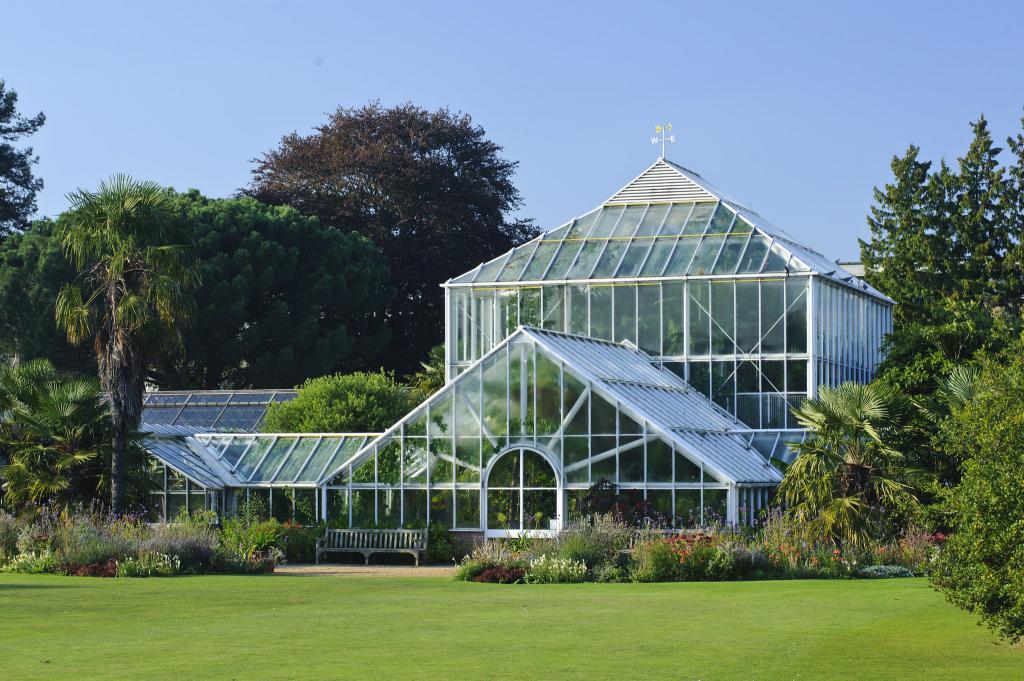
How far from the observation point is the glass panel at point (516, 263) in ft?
131

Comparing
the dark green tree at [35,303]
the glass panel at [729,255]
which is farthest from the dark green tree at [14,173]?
the glass panel at [729,255]

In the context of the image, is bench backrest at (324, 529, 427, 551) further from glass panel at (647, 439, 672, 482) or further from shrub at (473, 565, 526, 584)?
shrub at (473, 565, 526, 584)

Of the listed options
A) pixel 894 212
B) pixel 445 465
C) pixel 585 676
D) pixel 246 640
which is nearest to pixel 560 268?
pixel 445 465

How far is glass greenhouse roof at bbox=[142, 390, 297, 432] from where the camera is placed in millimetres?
42688

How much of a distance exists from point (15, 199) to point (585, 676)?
50824 millimetres

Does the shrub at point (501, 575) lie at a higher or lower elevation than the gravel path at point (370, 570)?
higher

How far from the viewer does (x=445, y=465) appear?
31.9 metres

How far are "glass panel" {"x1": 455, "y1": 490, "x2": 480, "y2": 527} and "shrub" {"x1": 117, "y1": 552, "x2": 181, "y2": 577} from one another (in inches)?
280

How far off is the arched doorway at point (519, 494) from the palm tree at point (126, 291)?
276 inches

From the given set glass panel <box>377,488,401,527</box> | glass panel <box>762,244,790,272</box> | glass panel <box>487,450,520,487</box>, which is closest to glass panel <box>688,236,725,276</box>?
glass panel <box>762,244,790,272</box>

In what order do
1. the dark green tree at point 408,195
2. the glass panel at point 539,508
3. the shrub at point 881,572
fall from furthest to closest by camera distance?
the dark green tree at point 408,195 → the glass panel at point 539,508 → the shrub at point 881,572

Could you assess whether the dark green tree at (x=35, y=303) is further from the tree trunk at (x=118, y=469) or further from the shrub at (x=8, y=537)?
the shrub at (x=8, y=537)

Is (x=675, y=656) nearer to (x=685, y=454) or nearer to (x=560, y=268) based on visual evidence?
(x=685, y=454)

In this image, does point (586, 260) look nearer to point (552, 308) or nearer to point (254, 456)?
point (552, 308)
